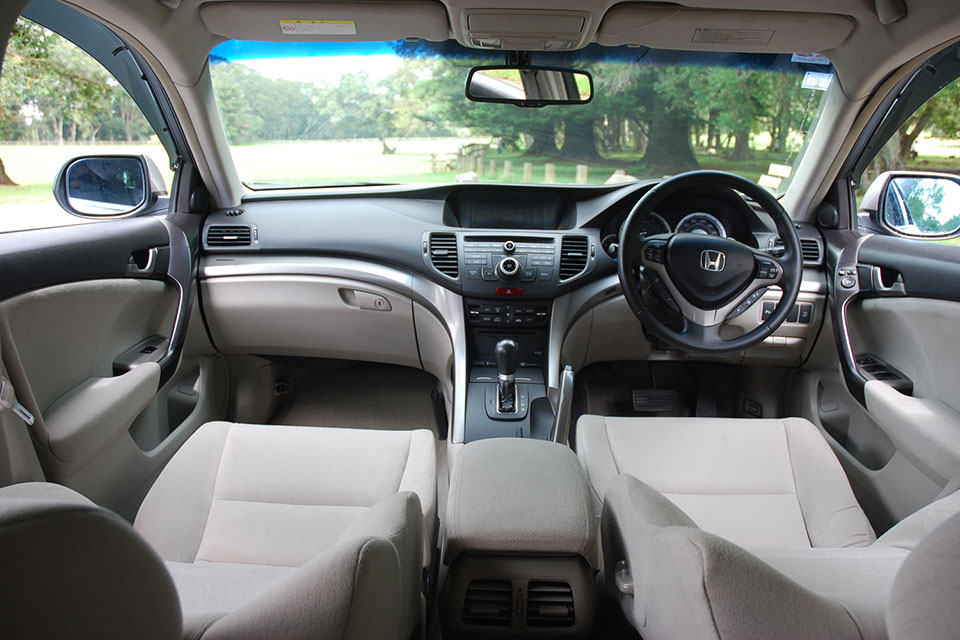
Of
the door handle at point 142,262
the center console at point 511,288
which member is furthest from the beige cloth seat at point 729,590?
the door handle at point 142,262

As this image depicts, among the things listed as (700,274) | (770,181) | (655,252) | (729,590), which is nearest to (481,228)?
(655,252)

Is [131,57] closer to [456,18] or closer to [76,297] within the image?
[76,297]

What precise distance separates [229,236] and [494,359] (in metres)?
1.33

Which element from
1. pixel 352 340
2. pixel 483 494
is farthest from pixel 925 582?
pixel 352 340

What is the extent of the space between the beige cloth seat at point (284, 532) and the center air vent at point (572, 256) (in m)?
1.04

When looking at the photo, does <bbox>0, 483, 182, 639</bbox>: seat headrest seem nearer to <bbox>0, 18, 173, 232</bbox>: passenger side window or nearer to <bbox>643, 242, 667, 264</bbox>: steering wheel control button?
<bbox>0, 18, 173, 232</bbox>: passenger side window

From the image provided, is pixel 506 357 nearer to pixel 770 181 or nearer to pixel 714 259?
pixel 714 259

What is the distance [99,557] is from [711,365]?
3044 millimetres

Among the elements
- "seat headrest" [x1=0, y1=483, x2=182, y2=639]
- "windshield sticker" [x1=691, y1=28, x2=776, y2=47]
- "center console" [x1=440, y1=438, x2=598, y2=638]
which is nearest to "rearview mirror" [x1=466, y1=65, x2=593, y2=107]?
"windshield sticker" [x1=691, y1=28, x2=776, y2=47]

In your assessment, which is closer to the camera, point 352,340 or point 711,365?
point 352,340

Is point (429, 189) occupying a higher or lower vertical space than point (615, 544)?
higher

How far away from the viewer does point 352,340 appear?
9.25ft

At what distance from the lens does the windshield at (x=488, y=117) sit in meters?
2.52

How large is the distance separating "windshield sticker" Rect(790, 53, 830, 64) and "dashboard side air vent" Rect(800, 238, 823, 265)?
72 cm
